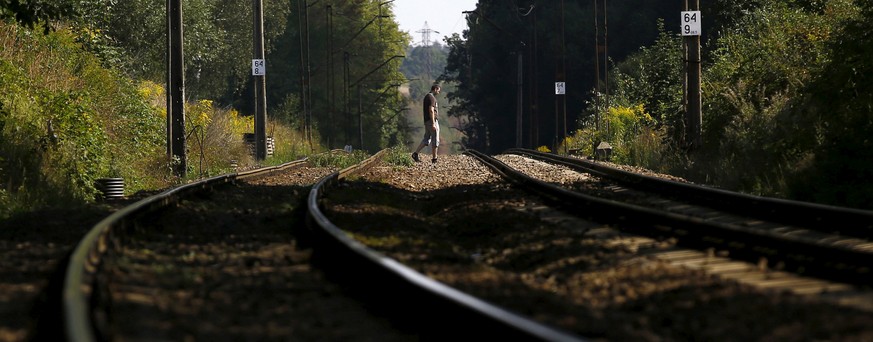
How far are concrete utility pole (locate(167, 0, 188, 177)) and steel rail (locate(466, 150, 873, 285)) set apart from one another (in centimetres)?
1483

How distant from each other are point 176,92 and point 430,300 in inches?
849

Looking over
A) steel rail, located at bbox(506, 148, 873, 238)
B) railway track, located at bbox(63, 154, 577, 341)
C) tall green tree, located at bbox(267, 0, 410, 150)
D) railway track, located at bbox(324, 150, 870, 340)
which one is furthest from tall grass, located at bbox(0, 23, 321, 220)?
tall green tree, located at bbox(267, 0, 410, 150)

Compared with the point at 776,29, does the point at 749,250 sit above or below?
below

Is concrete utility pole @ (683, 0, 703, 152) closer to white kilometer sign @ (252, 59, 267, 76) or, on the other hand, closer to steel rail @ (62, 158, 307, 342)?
steel rail @ (62, 158, 307, 342)

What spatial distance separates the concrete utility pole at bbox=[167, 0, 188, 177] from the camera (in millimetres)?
26000

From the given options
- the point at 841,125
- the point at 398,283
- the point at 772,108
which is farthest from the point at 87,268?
the point at 772,108

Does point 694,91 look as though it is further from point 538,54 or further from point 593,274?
point 538,54

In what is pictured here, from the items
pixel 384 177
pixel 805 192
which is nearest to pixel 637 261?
Answer: pixel 805 192

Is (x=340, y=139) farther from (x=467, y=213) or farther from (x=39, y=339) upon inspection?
(x=39, y=339)

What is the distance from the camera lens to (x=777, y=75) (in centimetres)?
2425

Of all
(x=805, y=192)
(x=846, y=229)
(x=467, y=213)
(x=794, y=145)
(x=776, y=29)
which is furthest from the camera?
(x=776, y=29)

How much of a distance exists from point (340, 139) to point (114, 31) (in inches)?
1944

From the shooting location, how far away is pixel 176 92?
1033 inches

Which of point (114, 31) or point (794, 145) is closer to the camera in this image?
point (794, 145)
